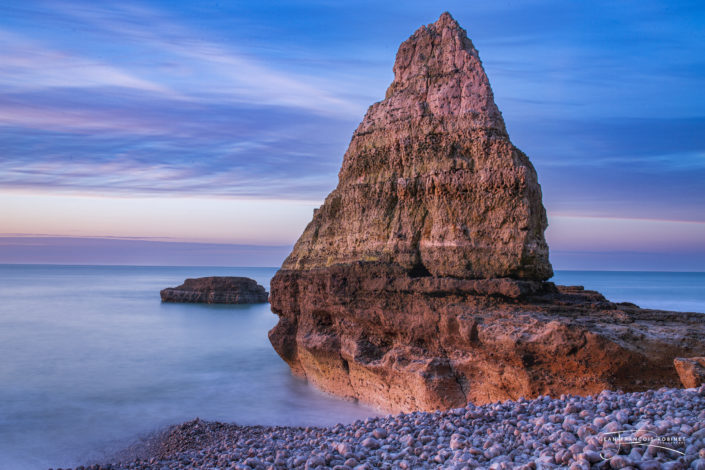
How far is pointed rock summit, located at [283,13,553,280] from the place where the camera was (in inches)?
377

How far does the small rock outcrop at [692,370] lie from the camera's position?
21.4 feet

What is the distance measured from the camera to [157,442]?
34.2 feet

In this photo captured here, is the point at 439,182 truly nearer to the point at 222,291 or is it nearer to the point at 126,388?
the point at 126,388

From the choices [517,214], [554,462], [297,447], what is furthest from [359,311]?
[554,462]

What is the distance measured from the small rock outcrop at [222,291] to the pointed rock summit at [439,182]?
27.9 m

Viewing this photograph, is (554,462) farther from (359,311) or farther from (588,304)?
(359,311)

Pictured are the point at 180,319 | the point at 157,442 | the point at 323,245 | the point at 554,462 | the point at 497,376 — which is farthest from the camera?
the point at 180,319

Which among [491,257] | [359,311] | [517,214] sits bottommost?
[359,311]

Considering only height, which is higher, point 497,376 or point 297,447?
point 497,376

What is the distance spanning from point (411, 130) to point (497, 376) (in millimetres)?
5553

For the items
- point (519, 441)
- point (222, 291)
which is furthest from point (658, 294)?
point (519, 441)

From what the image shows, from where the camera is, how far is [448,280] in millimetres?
9719

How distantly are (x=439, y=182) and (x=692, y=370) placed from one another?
5.48 m

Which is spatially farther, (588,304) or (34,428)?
(34,428)
